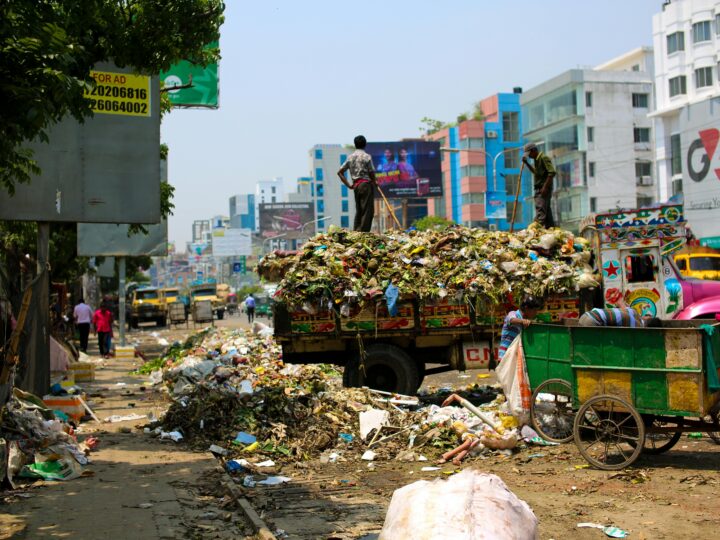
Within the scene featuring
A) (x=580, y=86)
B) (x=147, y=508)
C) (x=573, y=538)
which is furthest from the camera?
(x=580, y=86)

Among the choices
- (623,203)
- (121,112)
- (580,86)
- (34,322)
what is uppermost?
(580,86)

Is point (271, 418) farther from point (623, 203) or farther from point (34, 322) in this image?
point (623, 203)

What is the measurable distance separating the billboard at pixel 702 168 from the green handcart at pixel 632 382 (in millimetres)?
33689

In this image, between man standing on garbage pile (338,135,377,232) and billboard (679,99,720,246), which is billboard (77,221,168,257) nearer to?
man standing on garbage pile (338,135,377,232)

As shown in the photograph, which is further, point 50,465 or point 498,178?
point 498,178

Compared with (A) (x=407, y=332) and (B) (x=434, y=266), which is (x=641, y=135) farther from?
(A) (x=407, y=332)

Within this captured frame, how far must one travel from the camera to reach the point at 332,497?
285 inches

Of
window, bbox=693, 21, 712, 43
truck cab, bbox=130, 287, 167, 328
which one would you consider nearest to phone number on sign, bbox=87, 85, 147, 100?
truck cab, bbox=130, 287, 167, 328

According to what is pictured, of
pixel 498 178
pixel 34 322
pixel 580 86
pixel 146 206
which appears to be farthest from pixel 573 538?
pixel 498 178

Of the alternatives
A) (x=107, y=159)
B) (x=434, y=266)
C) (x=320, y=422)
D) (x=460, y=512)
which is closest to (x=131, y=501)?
(x=320, y=422)

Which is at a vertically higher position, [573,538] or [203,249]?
[203,249]

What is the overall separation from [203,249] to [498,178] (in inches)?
4857

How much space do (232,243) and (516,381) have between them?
275ft

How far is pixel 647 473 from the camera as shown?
24.1ft
